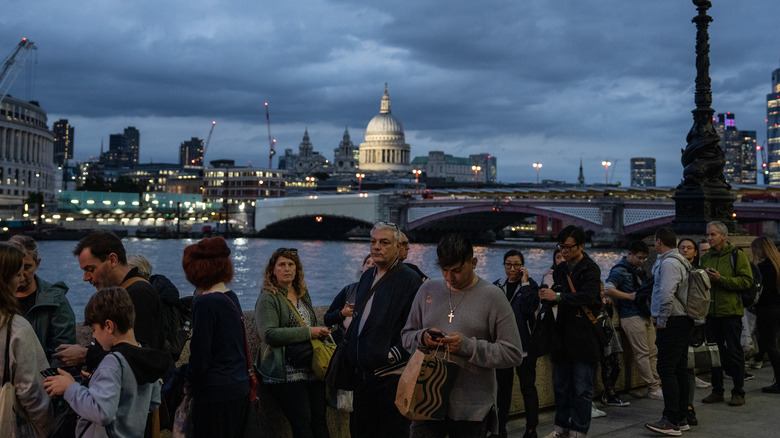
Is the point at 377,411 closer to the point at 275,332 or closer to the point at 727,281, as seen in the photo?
the point at 275,332

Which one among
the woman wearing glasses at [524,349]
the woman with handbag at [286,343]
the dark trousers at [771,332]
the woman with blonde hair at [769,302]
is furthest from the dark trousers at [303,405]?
the dark trousers at [771,332]

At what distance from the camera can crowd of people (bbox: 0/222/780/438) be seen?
14.6 ft

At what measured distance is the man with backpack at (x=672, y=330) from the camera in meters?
7.48

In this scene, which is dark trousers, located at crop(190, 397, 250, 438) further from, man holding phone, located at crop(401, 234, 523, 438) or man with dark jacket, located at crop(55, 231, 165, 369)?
man holding phone, located at crop(401, 234, 523, 438)

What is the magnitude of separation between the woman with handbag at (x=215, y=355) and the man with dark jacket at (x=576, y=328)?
2.71m

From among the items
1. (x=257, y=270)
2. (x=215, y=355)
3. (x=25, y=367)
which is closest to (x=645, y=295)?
(x=215, y=355)

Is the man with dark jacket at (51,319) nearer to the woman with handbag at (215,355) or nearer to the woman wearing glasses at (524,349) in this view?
the woman with handbag at (215,355)

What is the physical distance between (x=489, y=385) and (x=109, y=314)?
86.1 inches

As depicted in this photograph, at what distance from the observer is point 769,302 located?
30.9 feet

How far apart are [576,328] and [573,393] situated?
22.5 inches

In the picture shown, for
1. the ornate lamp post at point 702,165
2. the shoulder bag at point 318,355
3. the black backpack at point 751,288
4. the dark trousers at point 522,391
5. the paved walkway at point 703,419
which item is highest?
the ornate lamp post at point 702,165

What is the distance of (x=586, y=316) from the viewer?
700 cm

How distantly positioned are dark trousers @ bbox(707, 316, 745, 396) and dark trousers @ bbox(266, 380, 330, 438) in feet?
Result: 16.0

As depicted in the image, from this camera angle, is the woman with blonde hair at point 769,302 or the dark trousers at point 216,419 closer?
the dark trousers at point 216,419
